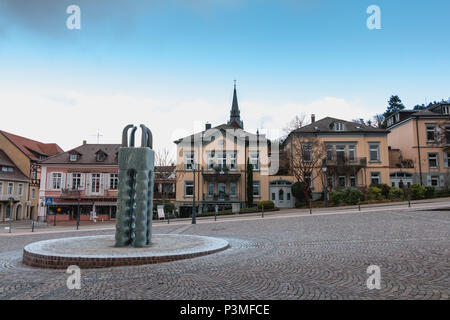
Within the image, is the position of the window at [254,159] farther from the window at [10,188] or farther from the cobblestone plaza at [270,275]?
the window at [10,188]

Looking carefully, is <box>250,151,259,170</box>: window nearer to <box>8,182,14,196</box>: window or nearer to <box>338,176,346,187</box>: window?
<box>338,176,346,187</box>: window

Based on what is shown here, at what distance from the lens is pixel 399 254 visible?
8383 millimetres

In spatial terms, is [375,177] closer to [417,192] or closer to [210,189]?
[417,192]

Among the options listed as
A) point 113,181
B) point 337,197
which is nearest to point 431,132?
point 337,197

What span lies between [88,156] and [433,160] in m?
42.9

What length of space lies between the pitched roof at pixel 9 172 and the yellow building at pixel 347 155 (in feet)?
118

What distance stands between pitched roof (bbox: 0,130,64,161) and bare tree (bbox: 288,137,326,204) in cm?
3768

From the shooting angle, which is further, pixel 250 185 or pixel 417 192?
pixel 250 185

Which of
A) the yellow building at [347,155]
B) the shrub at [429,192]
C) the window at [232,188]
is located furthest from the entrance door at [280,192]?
the shrub at [429,192]

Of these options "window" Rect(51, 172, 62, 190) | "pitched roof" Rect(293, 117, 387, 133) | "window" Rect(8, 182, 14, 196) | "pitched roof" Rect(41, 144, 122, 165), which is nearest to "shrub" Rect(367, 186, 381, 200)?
"pitched roof" Rect(293, 117, 387, 133)

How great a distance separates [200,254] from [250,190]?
27359 millimetres

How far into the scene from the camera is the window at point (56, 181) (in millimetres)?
39406

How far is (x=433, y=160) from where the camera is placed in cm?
3797
